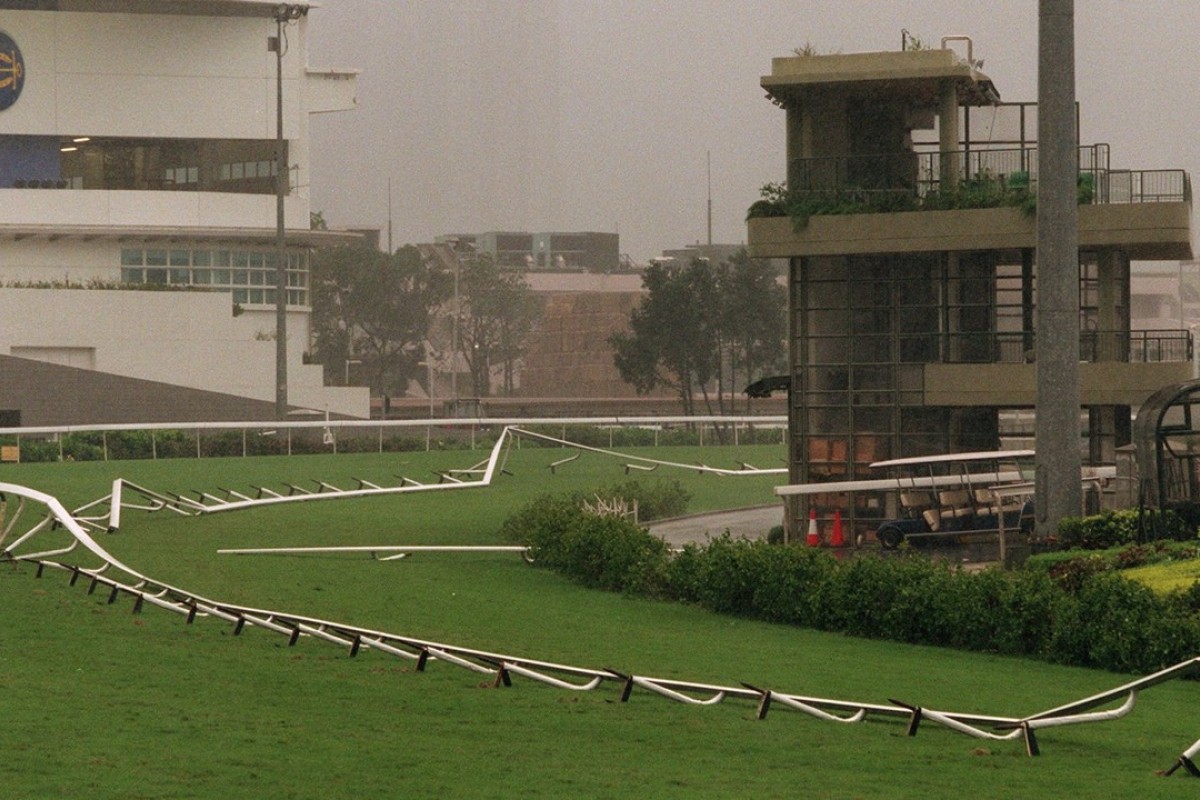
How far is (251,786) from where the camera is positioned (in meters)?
8.84

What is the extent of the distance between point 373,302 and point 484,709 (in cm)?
9158

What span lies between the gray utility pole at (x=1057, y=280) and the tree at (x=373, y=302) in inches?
3131

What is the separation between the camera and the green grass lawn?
30.3 feet

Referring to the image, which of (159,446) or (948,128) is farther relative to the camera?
(159,446)

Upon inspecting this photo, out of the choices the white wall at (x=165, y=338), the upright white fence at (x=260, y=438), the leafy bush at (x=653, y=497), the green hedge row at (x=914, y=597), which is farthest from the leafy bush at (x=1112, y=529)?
the white wall at (x=165, y=338)

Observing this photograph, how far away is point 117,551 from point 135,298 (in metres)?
38.7

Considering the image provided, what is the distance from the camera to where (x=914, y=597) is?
16.8 m

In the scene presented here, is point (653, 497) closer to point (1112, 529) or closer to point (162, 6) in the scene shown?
point (1112, 529)

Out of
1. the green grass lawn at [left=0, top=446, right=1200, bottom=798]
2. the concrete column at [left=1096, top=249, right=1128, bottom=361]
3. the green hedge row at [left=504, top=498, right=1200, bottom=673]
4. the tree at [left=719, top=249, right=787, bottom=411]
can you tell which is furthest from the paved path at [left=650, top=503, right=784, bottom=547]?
the tree at [left=719, top=249, right=787, bottom=411]

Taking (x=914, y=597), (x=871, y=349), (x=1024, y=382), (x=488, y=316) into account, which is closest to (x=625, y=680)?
(x=914, y=597)

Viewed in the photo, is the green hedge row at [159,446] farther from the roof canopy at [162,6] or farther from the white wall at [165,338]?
the roof canopy at [162,6]

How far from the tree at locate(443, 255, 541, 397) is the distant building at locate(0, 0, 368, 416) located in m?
40.8

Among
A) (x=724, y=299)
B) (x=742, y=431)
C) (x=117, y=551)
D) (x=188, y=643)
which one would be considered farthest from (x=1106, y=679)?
(x=724, y=299)

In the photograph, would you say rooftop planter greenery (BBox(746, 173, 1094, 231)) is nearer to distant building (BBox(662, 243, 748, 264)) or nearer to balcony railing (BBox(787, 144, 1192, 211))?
balcony railing (BBox(787, 144, 1192, 211))
